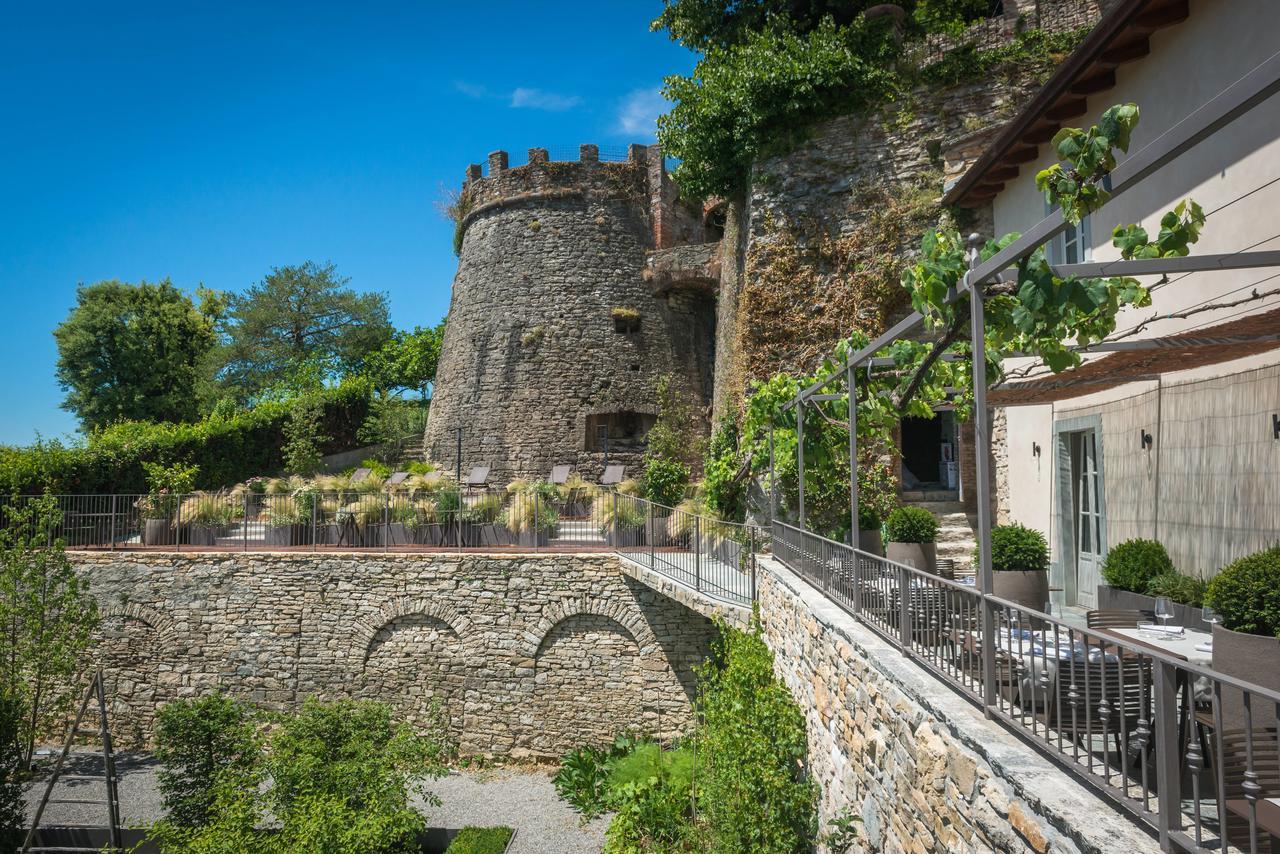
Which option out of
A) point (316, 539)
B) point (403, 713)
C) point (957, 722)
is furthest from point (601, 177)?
point (957, 722)

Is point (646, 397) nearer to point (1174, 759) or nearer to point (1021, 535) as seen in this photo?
point (1021, 535)

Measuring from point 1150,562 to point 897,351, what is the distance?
3287 millimetres

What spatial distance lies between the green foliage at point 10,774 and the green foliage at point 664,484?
10.2 m

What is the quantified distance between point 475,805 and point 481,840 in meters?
1.33

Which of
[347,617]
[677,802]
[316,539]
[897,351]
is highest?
[897,351]

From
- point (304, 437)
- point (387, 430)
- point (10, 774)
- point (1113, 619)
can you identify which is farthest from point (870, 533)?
point (387, 430)

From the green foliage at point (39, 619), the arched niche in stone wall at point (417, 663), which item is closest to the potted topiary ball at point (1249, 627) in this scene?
the arched niche in stone wall at point (417, 663)

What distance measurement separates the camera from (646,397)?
20.6 m

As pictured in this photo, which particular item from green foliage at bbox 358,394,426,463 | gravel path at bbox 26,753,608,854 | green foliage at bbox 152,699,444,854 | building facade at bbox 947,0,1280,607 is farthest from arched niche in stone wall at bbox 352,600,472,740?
green foliage at bbox 358,394,426,463

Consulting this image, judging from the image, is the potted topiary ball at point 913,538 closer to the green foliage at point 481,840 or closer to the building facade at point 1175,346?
the building facade at point 1175,346

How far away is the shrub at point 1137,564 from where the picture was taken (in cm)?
715

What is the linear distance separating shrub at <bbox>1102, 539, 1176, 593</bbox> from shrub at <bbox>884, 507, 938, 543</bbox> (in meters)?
2.78

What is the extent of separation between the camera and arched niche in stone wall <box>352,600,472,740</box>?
12477 millimetres

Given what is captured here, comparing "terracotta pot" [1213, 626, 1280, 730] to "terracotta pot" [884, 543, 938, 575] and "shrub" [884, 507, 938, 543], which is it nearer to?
"terracotta pot" [884, 543, 938, 575]
